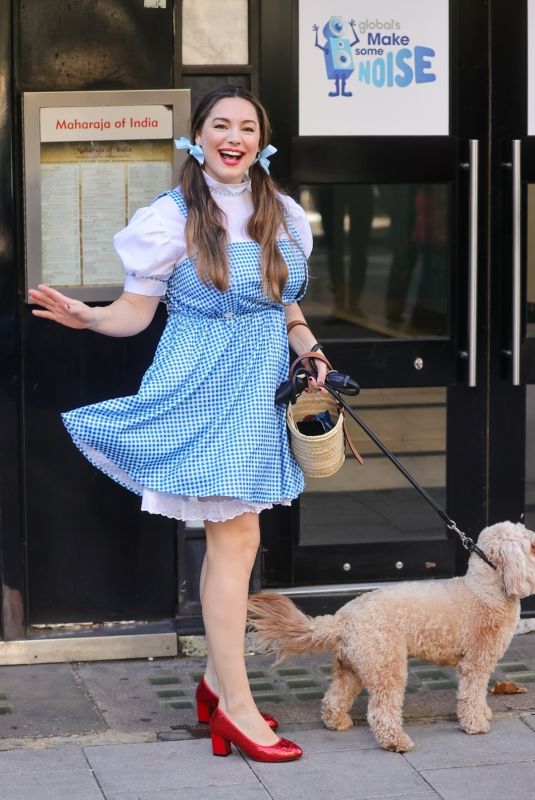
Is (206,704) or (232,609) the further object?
(206,704)

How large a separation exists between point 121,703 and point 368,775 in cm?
102

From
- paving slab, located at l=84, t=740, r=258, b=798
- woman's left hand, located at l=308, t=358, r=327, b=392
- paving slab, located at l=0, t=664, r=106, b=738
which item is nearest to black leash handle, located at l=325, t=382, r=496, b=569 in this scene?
woman's left hand, located at l=308, t=358, r=327, b=392

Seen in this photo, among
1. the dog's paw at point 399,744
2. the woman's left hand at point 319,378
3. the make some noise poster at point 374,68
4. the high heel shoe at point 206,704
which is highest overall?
the make some noise poster at point 374,68

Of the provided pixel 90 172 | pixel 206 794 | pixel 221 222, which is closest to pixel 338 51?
pixel 90 172

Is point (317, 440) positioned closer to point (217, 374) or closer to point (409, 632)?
point (217, 374)

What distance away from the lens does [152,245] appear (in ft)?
13.7

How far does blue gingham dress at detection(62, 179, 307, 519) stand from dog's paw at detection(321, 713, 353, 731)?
2.61ft

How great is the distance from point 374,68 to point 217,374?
5.48 ft

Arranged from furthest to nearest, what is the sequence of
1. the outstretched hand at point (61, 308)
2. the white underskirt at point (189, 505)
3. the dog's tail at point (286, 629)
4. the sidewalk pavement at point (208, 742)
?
the dog's tail at point (286, 629) → the white underskirt at point (189, 505) → the sidewalk pavement at point (208, 742) → the outstretched hand at point (61, 308)

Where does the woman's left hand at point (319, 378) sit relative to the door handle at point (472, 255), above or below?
below

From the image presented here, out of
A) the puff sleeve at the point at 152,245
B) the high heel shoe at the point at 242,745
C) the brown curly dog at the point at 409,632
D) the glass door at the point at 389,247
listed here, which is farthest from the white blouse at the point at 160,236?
the high heel shoe at the point at 242,745

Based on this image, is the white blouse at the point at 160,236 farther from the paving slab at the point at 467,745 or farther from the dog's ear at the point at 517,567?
the paving slab at the point at 467,745

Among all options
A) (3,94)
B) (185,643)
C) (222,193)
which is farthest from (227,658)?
(3,94)

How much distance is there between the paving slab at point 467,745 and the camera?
14.3ft
